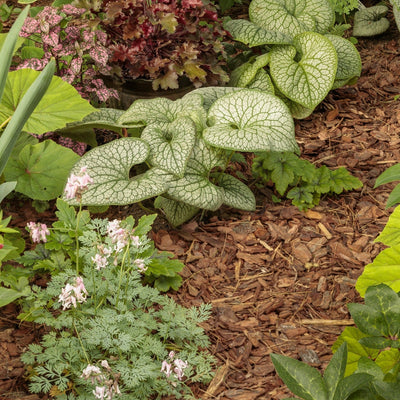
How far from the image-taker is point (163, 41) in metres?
3.21

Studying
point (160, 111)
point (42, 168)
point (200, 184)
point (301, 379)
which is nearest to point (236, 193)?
point (200, 184)

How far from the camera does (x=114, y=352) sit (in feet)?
6.15

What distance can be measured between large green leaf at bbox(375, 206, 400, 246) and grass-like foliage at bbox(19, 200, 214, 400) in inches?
→ 26.1

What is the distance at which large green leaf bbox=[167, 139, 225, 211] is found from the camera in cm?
257

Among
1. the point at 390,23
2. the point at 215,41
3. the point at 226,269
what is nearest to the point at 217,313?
the point at 226,269

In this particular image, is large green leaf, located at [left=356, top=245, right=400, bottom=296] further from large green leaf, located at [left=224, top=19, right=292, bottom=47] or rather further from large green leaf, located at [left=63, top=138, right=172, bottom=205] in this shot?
large green leaf, located at [left=224, top=19, right=292, bottom=47]

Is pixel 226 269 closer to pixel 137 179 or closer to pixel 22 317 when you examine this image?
pixel 137 179

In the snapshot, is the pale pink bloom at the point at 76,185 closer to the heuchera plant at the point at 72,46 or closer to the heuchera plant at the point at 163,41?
the heuchera plant at the point at 72,46

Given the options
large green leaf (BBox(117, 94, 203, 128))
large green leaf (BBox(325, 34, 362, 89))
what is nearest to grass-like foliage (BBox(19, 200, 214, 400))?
large green leaf (BBox(117, 94, 203, 128))

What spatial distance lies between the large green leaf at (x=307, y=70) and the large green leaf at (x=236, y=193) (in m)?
0.71

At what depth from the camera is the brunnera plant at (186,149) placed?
101 inches

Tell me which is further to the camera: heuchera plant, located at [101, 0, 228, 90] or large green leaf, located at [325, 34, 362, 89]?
large green leaf, located at [325, 34, 362, 89]

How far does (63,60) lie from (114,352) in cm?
210

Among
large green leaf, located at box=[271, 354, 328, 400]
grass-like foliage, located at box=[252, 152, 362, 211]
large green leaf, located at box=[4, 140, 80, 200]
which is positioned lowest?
grass-like foliage, located at box=[252, 152, 362, 211]
